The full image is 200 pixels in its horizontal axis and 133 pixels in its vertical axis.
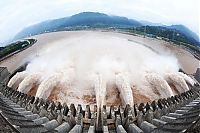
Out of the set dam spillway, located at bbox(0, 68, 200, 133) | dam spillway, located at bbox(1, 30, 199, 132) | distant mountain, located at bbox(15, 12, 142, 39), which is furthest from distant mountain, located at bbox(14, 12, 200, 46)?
dam spillway, located at bbox(0, 68, 200, 133)

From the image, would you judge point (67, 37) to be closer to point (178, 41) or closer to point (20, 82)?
point (20, 82)

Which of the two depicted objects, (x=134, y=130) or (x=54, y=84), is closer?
(x=134, y=130)

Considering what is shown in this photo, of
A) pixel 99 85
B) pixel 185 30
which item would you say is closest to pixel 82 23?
pixel 99 85

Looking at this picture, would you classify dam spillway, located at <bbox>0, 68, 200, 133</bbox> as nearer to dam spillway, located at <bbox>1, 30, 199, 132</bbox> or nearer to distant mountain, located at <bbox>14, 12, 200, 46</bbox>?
dam spillway, located at <bbox>1, 30, 199, 132</bbox>

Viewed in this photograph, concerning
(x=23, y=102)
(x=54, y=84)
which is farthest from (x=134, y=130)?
(x=54, y=84)

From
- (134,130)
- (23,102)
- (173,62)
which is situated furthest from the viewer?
(173,62)

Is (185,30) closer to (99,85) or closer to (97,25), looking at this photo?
(97,25)
